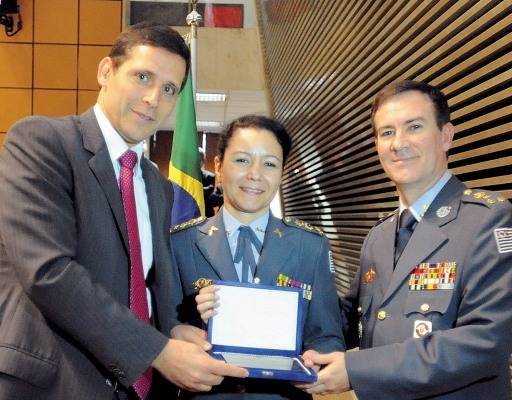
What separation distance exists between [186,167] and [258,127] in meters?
2.18

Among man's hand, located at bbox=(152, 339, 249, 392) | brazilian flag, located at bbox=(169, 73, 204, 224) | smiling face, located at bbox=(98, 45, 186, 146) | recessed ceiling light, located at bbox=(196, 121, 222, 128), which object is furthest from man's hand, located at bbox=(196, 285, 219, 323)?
recessed ceiling light, located at bbox=(196, 121, 222, 128)

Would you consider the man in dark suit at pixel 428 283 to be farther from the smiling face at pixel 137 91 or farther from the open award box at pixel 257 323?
the smiling face at pixel 137 91

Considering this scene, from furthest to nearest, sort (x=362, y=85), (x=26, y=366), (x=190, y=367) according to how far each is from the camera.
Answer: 1. (x=362, y=85)
2. (x=190, y=367)
3. (x=26, y=366)

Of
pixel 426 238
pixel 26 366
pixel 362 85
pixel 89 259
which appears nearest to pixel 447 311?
pixel 426 238

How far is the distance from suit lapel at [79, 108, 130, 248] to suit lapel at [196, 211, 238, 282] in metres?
0.36

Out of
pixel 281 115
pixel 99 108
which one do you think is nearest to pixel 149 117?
pixel 99 108

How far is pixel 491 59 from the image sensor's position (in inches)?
83.9

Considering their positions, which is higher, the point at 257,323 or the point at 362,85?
the point at 362,85

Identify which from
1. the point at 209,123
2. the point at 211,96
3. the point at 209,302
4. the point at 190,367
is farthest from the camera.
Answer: the point at 209,123

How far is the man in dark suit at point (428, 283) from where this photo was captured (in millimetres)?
1456

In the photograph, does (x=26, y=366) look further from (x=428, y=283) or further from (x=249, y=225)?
(x=428, y=283)

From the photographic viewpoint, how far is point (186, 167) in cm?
398

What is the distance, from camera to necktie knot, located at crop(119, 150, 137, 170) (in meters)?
1.56

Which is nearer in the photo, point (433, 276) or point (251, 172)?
point (433, 276)
